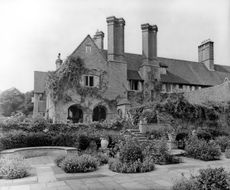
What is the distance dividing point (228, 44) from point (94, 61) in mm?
21087

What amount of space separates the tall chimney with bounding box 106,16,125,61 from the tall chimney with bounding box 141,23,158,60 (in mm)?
3325

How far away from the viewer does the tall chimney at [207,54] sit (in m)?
36.5

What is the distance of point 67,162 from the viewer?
30.0 feet

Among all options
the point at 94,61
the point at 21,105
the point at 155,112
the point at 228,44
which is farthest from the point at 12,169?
the point at 21,105

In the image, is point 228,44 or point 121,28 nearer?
point 228,44

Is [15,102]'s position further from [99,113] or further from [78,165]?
[78,165]

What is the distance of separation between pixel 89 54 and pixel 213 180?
2093 centimetres

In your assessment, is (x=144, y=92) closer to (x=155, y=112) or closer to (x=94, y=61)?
(x=94, y=61)

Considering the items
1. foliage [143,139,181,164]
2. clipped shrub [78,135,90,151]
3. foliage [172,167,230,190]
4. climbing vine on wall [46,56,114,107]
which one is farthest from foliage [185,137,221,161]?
climbing vine on wall [46,56,114,107]

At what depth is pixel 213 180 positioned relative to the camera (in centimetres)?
571

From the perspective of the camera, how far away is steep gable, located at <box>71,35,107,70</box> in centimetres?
2481

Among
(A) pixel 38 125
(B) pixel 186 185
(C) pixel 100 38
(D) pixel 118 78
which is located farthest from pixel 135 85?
(B) pixel 186 185

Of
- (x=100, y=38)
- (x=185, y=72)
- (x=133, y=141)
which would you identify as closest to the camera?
(x=133, y=141)

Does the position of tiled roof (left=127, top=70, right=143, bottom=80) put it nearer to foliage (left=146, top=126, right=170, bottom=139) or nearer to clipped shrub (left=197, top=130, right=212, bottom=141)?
foliage (left=146, top=126, right=170, bottom=139)
